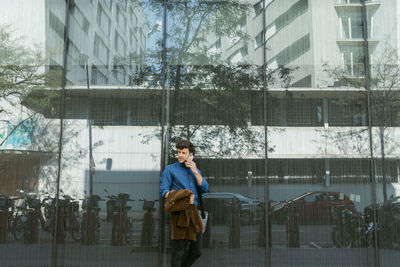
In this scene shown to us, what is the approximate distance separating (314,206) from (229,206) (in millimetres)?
1202

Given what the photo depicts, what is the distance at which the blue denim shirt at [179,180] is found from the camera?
4.21 m

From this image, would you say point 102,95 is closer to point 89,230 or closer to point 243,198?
point 89,230

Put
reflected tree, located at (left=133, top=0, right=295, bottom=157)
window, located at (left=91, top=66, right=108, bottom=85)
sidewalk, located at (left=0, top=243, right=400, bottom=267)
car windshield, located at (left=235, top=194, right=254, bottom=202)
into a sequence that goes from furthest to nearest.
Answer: window, located at (left=91, top=66, right=108, bottom=85), reflected tree, located at (left=133, top=0, right=295, bottom=157), car windshield, located at (left=235, top=194, right=254, bottom=202), sidewalk, located at (left=0, top=243, right=400, bottom=267)

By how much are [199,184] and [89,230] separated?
1.99m

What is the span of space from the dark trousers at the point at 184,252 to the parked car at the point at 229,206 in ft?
3.31

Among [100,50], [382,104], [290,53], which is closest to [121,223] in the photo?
[100,50]

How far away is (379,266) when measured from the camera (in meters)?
5.20

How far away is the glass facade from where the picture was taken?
5.22 m

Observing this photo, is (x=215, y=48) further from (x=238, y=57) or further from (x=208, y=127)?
(x=208, y=127)

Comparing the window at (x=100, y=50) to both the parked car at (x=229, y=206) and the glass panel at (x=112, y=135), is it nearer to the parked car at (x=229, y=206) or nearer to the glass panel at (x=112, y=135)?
the glass panel at (x=112, y=135)

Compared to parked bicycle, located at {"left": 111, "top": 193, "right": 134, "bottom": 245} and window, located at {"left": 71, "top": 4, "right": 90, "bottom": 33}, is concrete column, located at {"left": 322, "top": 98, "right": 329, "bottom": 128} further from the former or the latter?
window, located at {"left": 71, "top": 4, "right": 90, "bottom": 33}


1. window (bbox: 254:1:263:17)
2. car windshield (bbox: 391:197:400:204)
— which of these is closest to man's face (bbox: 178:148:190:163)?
window (bbox: 254:1:263:17)

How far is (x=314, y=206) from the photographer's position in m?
5.28

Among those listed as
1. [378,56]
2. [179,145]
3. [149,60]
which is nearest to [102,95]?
[149,60]
